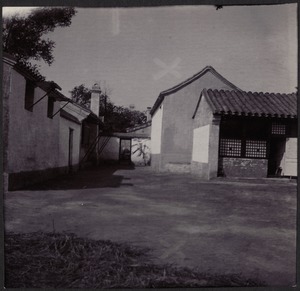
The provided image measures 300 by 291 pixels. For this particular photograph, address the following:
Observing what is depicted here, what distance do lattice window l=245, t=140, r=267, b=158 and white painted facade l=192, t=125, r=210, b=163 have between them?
4.47ft

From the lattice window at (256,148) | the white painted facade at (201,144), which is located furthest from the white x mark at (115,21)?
the lattice window at (256,148)

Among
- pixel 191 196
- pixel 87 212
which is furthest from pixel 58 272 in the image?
pixel 191 196

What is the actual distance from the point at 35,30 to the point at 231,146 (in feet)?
27.7

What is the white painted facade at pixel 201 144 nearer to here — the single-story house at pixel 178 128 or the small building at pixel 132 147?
the single-story house at pixel 178 128

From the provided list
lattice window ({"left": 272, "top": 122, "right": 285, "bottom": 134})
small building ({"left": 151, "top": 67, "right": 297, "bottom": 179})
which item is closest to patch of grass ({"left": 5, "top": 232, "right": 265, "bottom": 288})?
small building ({"left": 151, "top": 67, "right": 297, "bottom": 179})

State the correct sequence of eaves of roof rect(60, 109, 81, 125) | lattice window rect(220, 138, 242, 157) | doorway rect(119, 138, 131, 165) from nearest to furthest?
lattice window rect(220, 138, 242, 157)
eaves of roof rect(60, 109, 81, 125)
doorway rect(119, 138, 131, 165)

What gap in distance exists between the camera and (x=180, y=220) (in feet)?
16.2

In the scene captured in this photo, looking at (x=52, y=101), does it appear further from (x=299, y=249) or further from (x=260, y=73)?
(x=299, y=249)

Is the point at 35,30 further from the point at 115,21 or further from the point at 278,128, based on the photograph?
the point at 278,128

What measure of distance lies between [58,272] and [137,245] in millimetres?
951

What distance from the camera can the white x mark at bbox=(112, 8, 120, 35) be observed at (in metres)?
3.88

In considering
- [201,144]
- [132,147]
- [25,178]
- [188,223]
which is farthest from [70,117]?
[132,147]

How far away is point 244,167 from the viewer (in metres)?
11.2

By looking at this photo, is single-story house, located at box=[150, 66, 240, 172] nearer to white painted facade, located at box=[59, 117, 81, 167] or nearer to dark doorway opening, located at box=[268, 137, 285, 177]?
dark doorway opening, located at box=[268, 137, 285, 177]
